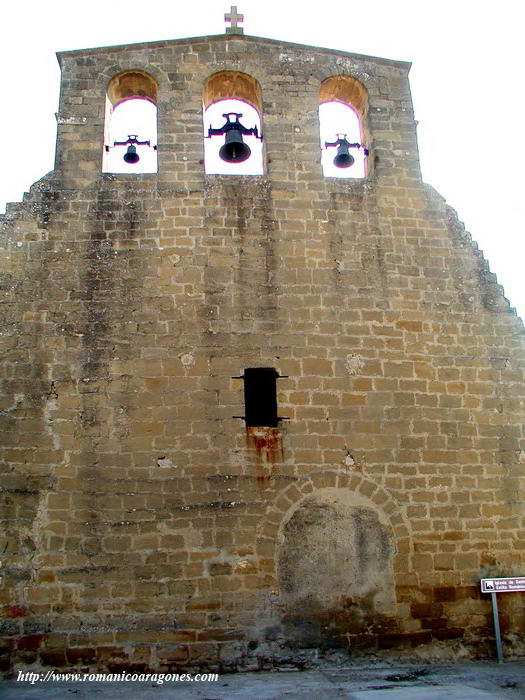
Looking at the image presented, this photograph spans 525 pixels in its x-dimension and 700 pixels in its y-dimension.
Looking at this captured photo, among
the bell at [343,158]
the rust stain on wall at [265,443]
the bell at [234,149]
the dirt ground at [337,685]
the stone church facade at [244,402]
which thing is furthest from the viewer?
the bell at [343,158]

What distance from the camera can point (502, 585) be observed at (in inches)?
271

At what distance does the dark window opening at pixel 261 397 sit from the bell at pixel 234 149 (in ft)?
9.11

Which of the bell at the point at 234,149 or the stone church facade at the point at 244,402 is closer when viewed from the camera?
the stone church facade at the point at 244,402

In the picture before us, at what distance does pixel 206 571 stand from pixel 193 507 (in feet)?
2.01

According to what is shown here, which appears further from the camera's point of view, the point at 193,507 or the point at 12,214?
the point at 12,214

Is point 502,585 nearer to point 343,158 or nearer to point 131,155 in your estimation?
point 343,158

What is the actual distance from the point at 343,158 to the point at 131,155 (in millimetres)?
2574

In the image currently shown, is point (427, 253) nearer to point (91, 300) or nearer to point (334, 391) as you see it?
point (334, 391)

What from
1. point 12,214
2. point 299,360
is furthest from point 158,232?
point 299,360

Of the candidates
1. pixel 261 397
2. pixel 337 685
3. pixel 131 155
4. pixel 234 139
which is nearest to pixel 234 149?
pixel 234 139

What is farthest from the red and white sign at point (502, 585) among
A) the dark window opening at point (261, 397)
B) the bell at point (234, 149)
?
the bell at point (234, 149)

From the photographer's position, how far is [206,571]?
22.0 ft

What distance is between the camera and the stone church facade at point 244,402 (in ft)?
21.8

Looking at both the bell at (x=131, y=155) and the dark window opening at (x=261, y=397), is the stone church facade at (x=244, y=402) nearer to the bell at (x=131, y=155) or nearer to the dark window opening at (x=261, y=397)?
the dark window opening at (x=261, y=397)
